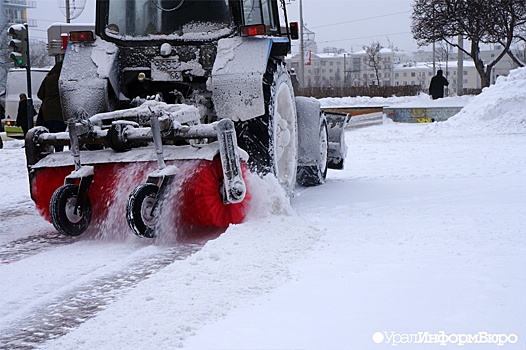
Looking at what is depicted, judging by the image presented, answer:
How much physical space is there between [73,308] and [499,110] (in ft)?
46.1

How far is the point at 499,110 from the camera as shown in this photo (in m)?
16.2

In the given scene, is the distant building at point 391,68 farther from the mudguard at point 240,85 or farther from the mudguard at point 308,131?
the mudguard at point 240,85

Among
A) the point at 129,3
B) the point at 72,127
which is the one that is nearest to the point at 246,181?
the point at 72,127

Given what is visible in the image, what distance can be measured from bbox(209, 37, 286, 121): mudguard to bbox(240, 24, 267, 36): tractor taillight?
134mm

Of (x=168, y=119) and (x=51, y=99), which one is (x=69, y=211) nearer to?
(x=168, y=119)

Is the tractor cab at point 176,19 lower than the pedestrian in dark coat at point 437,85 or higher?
higher

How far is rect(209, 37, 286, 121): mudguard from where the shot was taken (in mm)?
5832

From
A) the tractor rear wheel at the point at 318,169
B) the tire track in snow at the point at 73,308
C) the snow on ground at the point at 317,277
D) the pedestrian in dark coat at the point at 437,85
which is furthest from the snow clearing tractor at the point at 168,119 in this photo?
the pedestrian in dark coat at the point at 437,85

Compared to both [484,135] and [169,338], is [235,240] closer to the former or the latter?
[169,338]

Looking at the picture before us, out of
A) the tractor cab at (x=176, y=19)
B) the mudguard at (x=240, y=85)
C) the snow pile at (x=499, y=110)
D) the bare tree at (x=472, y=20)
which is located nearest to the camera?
the mudguard at (x=240, y=85)

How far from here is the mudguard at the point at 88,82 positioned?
6.15 m

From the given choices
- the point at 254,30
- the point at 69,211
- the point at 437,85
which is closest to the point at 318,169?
the point at 254,30

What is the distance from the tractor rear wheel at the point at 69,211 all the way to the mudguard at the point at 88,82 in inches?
36.8

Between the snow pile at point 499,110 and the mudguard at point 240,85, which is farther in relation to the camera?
the snow pile at point 499,110
